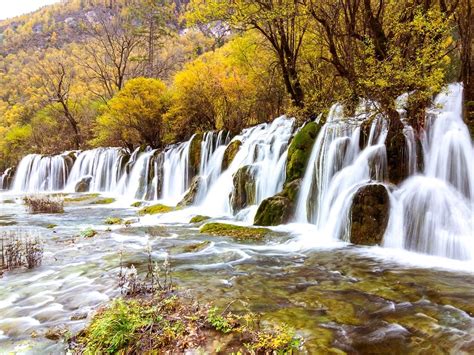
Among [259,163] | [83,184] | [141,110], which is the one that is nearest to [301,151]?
[259,163]

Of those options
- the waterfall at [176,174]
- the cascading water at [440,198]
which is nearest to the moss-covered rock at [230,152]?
the waterfall at [176,174]

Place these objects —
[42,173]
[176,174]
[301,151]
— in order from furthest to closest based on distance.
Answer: [42,173]
[176,174]
[301,151]

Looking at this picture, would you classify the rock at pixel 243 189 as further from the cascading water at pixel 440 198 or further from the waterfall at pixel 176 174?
the waterfall at pixel 176 174

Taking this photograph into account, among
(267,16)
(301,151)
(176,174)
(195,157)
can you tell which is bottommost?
(176,174)

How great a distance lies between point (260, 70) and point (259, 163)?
7.57m

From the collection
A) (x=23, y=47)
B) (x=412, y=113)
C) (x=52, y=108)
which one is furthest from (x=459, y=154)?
(x=23, y=47)

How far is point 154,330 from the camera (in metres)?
3.80

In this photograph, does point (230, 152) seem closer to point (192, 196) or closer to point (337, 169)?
point (192, 196)

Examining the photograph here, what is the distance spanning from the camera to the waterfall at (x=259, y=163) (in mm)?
12836

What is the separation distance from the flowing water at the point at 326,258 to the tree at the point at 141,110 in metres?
10.5

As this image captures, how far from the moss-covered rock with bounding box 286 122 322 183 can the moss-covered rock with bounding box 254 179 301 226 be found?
421mm

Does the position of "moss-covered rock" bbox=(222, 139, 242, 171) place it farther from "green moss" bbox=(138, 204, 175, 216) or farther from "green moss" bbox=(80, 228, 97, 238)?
"green moss" bbox=(80, 228, 97, 238)

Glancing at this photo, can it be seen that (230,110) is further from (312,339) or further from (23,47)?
(23,47)

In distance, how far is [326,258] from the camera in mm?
7391
